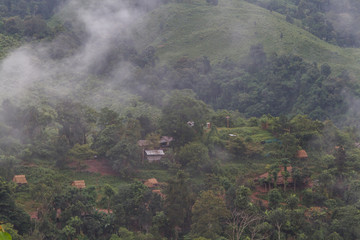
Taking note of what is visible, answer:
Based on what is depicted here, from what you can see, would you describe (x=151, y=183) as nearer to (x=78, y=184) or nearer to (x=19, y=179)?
(x=78, y=184)

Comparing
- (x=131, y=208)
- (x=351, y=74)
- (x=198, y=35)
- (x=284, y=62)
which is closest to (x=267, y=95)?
(x=284, y=62)

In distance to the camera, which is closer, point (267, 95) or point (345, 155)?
point (345, 155)

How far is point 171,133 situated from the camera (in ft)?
85.8

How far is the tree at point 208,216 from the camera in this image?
17.7 metres

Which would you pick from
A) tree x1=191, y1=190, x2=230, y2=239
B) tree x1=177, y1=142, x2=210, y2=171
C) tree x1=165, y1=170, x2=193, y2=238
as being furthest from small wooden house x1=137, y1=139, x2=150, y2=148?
tree x1=191, y1=190, x2=230, y2=239

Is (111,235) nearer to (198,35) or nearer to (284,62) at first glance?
(284,62)

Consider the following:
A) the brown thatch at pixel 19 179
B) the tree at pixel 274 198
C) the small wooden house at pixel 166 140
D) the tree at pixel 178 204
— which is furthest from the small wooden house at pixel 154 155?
the brown thatch at pixel 19 179

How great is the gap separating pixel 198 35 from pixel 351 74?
17.4 m

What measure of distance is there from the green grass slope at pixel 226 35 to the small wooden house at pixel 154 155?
2225cm

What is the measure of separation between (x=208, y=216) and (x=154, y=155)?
7877 millimetres

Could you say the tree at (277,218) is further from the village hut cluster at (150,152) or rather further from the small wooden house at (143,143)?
the small wooden house at (143,143)

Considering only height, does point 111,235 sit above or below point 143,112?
below

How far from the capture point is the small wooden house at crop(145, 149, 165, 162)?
24.9 m

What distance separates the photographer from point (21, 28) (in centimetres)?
3925
